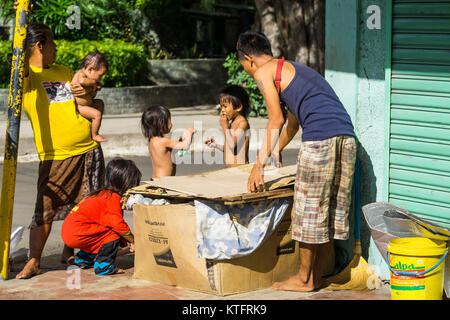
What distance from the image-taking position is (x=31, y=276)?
566 cm

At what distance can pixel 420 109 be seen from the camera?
5.20 meters

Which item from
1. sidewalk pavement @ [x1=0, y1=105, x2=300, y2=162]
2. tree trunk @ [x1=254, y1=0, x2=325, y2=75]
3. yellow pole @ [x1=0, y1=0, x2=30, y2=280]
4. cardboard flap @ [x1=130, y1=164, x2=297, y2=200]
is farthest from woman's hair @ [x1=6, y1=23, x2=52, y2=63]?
tree trunk @ [x1=254, y1=0, x2=325, y2=75]

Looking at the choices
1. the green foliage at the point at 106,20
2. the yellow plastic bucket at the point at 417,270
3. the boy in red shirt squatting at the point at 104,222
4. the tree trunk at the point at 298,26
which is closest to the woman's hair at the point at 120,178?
the boy in red shirt squatting at the point at 104,222

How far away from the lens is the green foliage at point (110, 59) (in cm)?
1509

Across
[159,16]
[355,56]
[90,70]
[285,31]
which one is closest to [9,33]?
[159,16]

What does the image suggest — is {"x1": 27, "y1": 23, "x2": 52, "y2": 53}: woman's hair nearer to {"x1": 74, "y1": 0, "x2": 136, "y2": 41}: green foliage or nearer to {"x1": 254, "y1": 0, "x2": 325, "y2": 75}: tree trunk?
{"x1": 254, "y1": 0, "x2": 325, "y2": 75}: tree trunk

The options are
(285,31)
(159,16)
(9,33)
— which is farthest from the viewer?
(159,16)

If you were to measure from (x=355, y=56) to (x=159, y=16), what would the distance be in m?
13.9

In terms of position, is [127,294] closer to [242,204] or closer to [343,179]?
[242,204]

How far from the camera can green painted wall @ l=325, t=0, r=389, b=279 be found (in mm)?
5414

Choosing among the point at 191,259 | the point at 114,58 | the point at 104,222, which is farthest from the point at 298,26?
A: the point at 191,259

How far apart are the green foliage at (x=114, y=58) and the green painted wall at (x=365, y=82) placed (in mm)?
10448

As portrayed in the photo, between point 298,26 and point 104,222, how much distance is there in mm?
9344

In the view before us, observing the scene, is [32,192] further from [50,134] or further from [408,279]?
[408,279]
